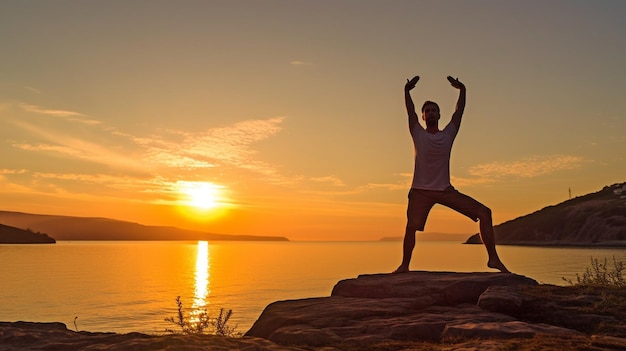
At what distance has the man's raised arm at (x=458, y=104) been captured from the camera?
11.6m

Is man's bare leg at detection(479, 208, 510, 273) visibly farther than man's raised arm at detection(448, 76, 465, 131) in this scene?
No

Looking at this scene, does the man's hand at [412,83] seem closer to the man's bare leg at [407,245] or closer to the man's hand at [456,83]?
the man's hand at [456,83]

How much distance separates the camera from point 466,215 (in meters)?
11.4

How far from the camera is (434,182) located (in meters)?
11.3

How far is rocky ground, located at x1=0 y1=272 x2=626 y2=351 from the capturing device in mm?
6793

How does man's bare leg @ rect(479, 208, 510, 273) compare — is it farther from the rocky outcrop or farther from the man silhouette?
the rocky outcrop

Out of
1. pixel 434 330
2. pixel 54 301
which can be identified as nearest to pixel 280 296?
pixel 54 301

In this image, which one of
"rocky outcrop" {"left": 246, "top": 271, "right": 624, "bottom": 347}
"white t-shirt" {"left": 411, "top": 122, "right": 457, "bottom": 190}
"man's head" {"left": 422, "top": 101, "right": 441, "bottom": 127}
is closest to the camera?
"rocky outcrop" {"left": 246, "top": 271, "right": 624, "bottom": 347}

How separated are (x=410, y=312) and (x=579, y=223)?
165m

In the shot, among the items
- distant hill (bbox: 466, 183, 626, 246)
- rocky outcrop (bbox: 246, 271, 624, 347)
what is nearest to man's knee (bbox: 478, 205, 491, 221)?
rocky outcrop (bbox: 246, 271, 624, 347)

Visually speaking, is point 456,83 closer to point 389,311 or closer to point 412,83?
point 412,83

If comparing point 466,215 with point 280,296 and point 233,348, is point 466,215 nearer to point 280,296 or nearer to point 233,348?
point 233,348

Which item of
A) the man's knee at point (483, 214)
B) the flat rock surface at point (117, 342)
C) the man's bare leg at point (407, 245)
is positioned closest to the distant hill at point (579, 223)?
the man's knee at point (483, 214)

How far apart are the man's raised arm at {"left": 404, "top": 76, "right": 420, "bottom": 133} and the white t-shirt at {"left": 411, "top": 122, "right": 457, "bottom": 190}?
26 cm
